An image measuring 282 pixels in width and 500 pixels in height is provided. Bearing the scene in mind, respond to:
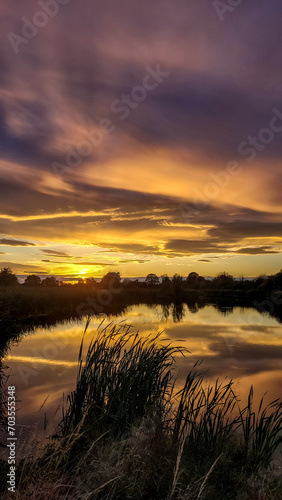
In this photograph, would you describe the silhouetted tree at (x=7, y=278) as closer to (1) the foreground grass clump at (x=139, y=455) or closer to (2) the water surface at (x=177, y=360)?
(2) the water surface at (x=177, y=360)

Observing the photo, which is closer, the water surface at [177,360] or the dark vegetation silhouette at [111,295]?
the water surface at [177,360]

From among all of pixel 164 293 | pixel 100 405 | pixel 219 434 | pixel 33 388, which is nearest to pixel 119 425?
pixel 100 405

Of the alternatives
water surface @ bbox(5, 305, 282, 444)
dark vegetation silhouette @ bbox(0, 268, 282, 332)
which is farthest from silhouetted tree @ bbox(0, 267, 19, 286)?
water surface @ bbox(5, 305, 282, 444)

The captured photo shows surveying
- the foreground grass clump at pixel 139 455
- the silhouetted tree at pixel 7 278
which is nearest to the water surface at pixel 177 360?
the foreground grass clump at pixel 139 455

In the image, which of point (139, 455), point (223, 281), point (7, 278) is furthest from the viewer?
point (223, 281)

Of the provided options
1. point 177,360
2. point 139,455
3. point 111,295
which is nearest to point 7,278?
point 111,295

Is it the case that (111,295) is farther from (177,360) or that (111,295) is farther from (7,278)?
(177,360)

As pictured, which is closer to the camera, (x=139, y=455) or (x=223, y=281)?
(x=139, y=455)

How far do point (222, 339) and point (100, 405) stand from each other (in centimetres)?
2015

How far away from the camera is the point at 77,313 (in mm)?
37656

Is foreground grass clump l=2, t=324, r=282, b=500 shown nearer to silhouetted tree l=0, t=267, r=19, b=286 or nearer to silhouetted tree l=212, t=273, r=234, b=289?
silhouetted tree l=0, t=267, r=19, b=286

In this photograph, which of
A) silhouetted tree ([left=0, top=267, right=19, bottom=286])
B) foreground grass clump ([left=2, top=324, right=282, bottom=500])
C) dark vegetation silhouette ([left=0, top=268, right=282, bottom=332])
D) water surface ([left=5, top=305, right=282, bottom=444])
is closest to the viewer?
foreground grass clump ([left=2, top=324, right=282, bottom=500])

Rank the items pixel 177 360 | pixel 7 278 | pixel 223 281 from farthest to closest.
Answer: pixel 223 281
pixel 7 278
pixel 177 360

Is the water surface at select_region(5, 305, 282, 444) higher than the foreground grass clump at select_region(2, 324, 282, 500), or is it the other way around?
the foreground grass clump at select_region(2, 324, 282, 500)
